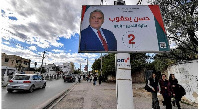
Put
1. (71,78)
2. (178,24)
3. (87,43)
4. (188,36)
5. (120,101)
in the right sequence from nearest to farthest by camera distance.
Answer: (120,101)
(87,43)
(178,24)
(188,36)
(71,78)

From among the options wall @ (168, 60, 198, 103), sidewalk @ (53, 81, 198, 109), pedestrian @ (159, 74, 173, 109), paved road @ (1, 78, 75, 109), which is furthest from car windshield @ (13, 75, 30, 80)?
wall @ (168, 60, 198, 103)

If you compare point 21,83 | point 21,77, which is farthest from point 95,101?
point 21,77

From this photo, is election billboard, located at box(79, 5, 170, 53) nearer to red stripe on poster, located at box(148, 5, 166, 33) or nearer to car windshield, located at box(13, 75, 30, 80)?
red stripe on poster, located at box(148, 5, 166, 33)

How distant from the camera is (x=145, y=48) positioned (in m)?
3.66

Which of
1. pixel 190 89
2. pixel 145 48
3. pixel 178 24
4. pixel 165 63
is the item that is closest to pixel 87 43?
pixel 145 48

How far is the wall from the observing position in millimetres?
6715

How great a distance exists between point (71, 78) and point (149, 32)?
2457 cm

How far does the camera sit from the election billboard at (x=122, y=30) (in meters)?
3.68

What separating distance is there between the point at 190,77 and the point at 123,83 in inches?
214

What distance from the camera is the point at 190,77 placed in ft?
23.2

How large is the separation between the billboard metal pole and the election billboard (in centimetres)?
25

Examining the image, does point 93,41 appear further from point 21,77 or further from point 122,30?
point 21,77

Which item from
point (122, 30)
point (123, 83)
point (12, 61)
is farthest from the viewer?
point (12, 61)

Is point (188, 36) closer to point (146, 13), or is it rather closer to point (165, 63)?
point (165, 63)
